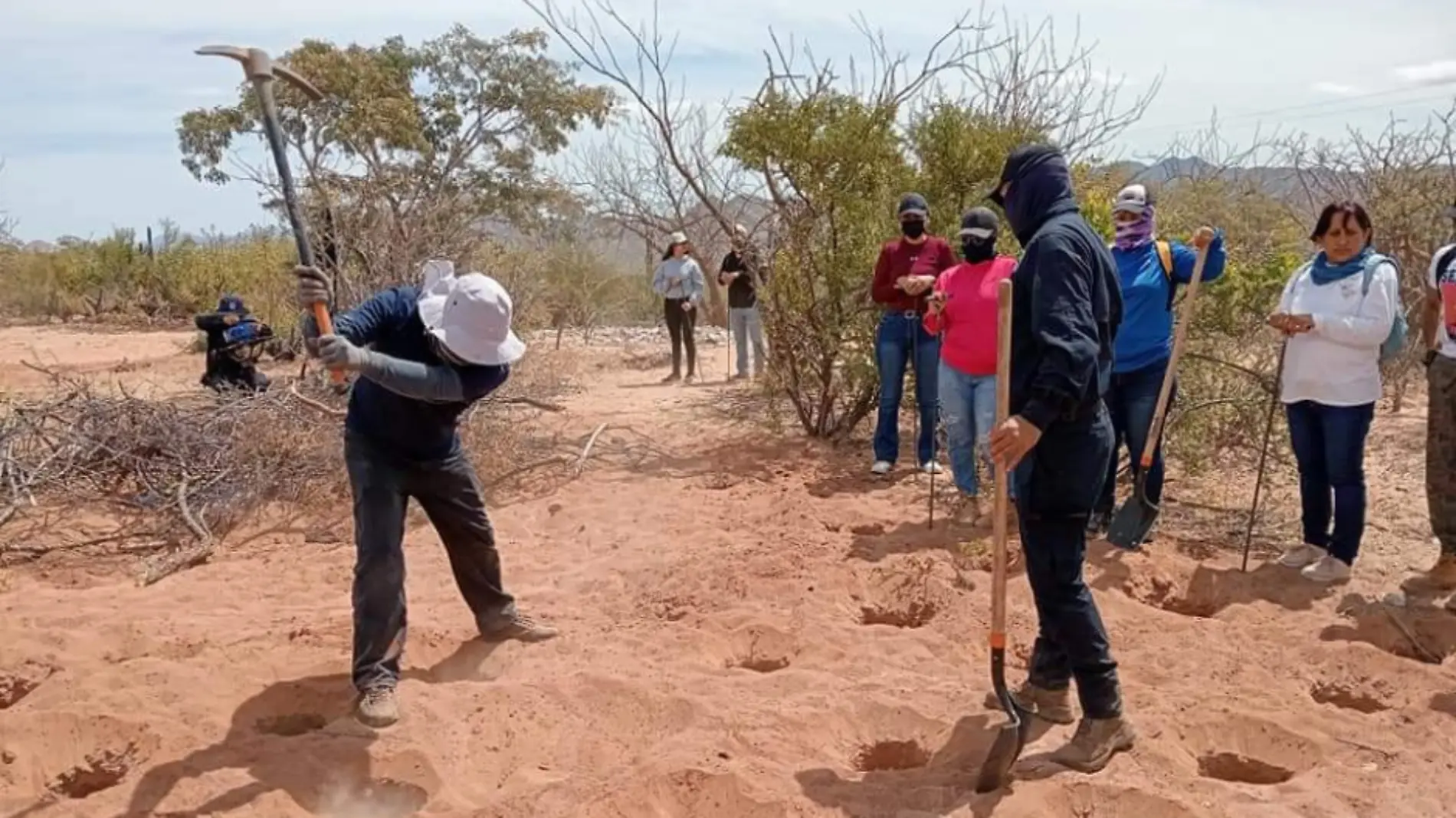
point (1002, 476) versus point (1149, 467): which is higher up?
point (1002, 476)

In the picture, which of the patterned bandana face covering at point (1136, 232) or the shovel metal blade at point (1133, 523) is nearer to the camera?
the patterned bandana face covering at point (1136, 232)

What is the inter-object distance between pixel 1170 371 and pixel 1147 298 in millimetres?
391

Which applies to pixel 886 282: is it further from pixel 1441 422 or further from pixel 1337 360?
pixel 1441 422

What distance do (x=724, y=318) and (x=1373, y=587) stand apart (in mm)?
14227

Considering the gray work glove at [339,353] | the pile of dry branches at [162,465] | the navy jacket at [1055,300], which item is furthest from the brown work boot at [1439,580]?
the pile of dry branches at [162,465]

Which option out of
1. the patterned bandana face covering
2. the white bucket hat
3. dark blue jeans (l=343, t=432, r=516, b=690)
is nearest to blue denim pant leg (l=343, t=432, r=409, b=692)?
dark blue jeans (l=343, t=432, r=516, b=690)

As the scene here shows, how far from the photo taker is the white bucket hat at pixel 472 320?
3590 mm

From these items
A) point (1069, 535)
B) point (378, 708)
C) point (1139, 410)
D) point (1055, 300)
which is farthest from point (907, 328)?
point (378, 708)

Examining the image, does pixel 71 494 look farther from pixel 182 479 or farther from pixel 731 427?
pixel 731 427

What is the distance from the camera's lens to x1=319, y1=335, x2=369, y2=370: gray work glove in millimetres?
3287

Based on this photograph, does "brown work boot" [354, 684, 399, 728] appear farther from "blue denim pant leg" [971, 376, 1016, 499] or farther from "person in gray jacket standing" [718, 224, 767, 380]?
"person in gray jacket standing" [718, 224, 767, 380]

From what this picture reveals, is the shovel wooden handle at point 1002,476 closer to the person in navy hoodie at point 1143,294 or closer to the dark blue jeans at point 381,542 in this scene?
the dark blue jeans at point 381,542

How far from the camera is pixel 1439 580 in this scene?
15.7 ft

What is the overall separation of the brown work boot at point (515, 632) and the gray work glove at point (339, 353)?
149 centimetres
